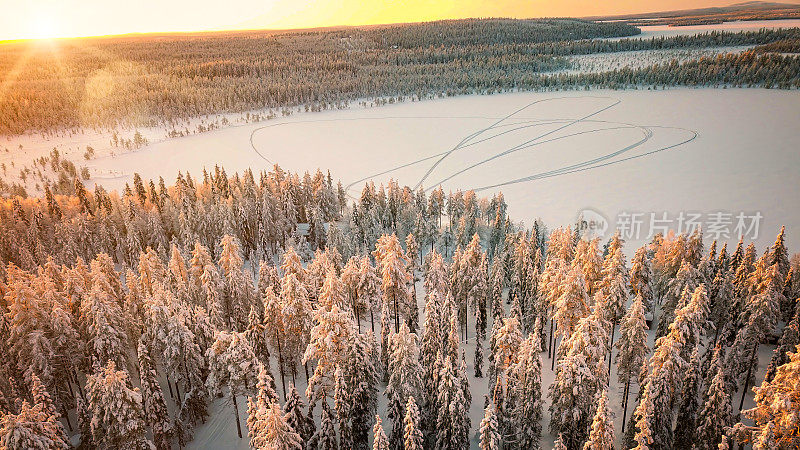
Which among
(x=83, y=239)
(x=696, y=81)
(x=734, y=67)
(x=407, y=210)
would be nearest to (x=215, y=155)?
(x=83, y=239)

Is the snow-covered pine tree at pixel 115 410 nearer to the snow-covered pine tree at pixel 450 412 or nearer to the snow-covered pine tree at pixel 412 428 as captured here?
the snow-covered pine tree at pixel 412 428

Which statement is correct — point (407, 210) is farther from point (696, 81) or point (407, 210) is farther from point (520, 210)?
point (696, 81)

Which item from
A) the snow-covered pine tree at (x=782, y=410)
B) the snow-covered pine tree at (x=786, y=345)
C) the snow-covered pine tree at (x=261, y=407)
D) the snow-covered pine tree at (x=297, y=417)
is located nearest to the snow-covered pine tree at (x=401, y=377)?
the snow-covered pine tree at (x=297, y=417)

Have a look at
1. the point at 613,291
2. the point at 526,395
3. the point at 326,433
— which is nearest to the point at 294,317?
the point at 326,433

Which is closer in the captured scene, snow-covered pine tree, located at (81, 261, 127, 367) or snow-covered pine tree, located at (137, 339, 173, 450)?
snow-covered pine tree, located at (137, 339, 173, 450)

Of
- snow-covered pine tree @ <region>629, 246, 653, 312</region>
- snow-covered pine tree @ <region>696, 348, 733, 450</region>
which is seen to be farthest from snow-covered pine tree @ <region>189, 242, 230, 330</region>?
snow-covered pine tree @ <region>629, 246, 653, 312</region>

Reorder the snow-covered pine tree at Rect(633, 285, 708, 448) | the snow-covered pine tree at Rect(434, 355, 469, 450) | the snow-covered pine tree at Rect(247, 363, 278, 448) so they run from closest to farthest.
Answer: the snow-covered pine tree at Rect(247, 363, 278, 448), the snow-covered pine tree at Rect(633, 285, 708, 448), the snow-covered pine tree at Rect(434, 355, 469, 450)

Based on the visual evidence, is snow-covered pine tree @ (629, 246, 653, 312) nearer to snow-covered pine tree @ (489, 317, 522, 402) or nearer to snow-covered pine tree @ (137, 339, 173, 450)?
snow-covered pine tree @ (489, 317, 522, 402)
